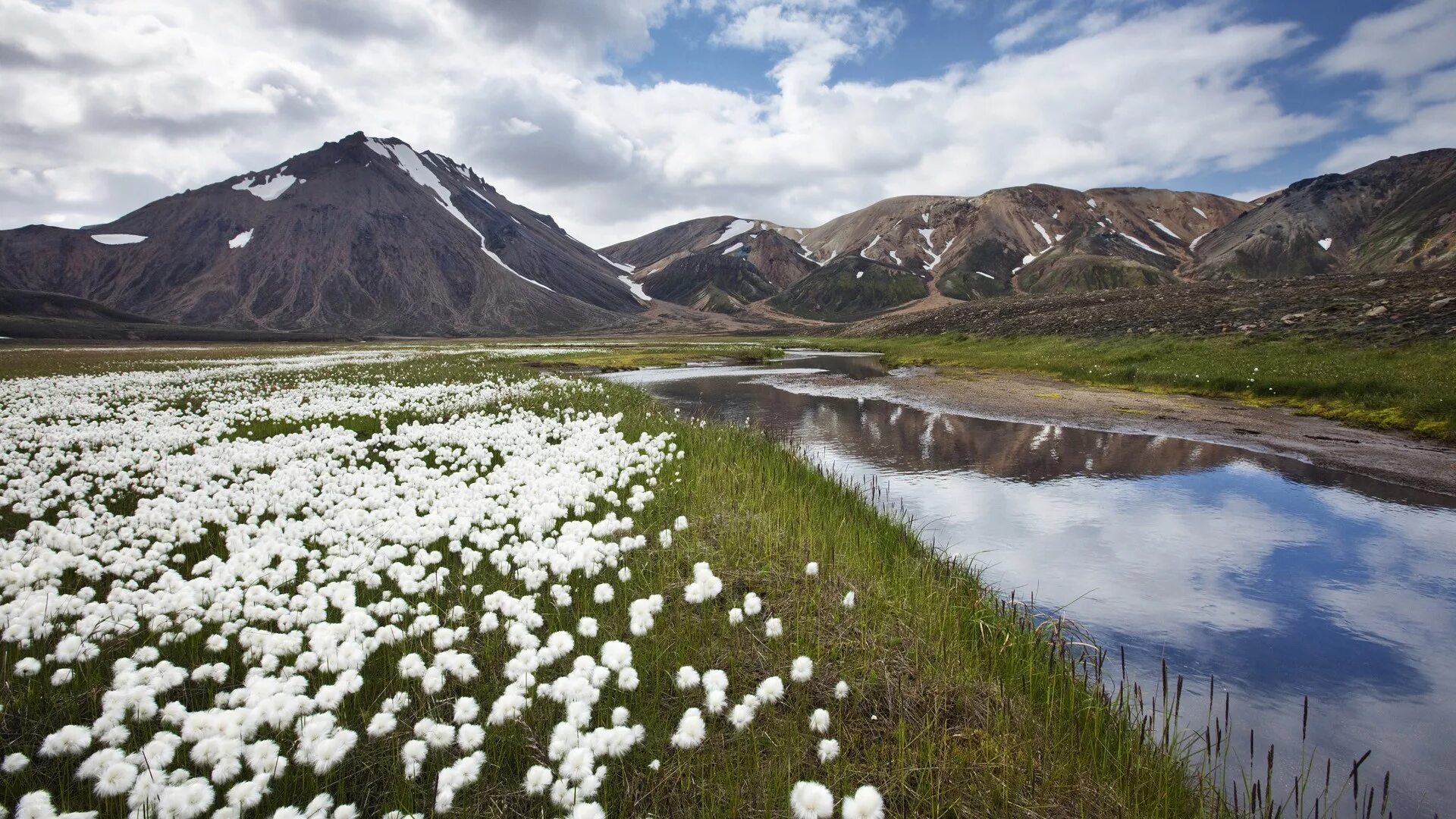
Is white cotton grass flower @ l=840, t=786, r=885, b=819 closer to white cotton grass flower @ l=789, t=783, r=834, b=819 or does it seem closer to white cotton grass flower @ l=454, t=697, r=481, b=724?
white cotton grass flower @ l=789, t=783, r=834, b=819

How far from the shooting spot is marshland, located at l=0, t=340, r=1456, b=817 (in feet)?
12.7

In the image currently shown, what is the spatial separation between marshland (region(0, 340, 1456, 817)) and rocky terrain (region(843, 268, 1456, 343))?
76.9 ft

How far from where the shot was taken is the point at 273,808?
3.61 meters

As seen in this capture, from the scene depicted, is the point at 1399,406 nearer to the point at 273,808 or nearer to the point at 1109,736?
the point at 1109,736

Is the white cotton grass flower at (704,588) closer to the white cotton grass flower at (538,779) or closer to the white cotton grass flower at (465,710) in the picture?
the white cotton grass flower at (465,710)

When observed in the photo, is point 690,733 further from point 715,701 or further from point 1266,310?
point 1266,310

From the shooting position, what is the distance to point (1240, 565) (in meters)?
9.30

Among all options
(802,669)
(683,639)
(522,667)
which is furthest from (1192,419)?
(522,667)

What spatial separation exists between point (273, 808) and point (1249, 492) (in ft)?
54.3

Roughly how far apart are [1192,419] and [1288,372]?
915 cm

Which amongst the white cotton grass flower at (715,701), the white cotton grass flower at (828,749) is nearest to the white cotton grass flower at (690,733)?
the white cotton grass flower at (715,701)

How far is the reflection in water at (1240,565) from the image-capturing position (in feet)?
19.3

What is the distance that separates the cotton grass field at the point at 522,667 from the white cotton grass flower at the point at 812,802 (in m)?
0.02

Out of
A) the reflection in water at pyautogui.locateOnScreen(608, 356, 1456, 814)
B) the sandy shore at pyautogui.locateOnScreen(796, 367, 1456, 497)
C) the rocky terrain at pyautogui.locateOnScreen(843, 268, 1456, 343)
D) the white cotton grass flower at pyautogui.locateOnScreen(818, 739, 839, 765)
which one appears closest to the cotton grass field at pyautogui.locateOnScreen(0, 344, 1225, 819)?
the white cotton grass flower at pyautogui.locateOnScreen(818, 739, 839, 765)
